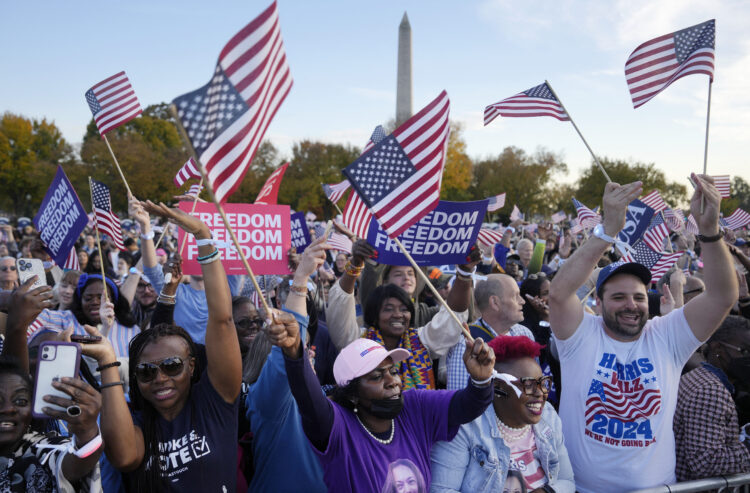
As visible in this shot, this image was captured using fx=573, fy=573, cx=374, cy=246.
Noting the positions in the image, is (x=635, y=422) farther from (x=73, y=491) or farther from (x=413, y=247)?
(x=73, y=491)

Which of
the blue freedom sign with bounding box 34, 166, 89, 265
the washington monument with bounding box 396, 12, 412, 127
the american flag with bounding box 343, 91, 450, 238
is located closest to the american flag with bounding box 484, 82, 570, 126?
the american flag with bounding box 343, 91, 450, 238

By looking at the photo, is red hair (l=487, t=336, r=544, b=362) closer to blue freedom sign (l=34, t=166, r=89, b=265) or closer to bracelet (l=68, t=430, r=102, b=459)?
bracelet (l=68, t=430, r=102, b=459)

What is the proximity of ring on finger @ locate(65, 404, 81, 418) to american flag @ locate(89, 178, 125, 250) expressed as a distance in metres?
4.26

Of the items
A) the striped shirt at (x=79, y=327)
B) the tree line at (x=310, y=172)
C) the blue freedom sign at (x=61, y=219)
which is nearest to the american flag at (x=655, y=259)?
the striped shirt at (x=79, y=327)

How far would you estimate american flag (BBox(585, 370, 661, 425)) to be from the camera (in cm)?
321

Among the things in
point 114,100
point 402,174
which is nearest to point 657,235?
point 402,174

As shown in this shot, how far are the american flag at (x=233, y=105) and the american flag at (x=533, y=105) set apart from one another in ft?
10.4

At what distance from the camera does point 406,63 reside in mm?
47750

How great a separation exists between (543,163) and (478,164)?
6.72 m

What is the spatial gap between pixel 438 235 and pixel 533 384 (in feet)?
6.24

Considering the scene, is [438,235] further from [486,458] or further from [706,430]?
[706,430]

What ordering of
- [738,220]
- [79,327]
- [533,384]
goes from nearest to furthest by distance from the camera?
[533,384] < [79,327] < [738,220]

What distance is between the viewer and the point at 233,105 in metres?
2.44

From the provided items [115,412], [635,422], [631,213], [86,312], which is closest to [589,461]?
[635,422]
